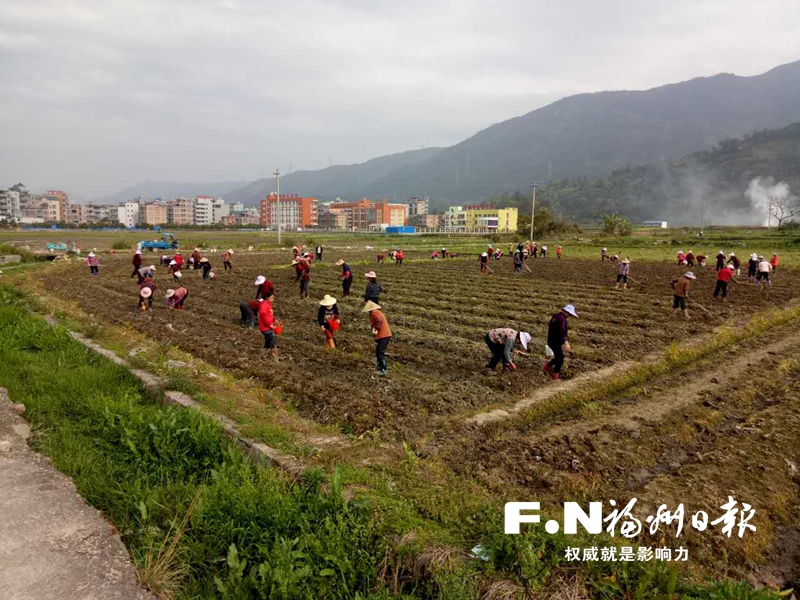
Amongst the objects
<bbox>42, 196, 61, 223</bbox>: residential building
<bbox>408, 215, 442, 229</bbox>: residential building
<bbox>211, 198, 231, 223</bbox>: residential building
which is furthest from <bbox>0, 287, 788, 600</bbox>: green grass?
<bbox>211, 198, 231, 223</bbox>: residential building

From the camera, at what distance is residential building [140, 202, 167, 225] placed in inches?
6654

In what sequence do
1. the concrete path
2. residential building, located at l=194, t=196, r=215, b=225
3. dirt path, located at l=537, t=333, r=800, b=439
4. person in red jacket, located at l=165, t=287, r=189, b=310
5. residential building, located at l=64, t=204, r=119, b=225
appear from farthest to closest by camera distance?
1. residential building, located at l=194, t=196, r=215, b=225
2. residential building, located at l=64, t=204, r=119, b=225
3. person in red jacket, located at l=165, t=287, r=189, b=310
4. dirt path, located at l=537, t=333, r=800, b=439
5. the concrete path

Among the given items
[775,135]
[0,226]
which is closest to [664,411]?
[0,226]

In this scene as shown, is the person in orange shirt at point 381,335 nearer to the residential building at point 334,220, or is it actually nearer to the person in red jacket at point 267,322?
the person in red jacket at point 267,322

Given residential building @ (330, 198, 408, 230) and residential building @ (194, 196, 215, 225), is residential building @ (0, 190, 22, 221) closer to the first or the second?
residential building @ (194, 196, 215, 225)

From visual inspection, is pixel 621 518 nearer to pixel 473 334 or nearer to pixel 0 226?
pixel 473 334

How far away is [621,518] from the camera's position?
17.3 ft

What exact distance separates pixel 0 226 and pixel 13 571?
122 m

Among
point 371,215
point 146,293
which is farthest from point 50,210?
point 146,293

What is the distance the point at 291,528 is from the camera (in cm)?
445

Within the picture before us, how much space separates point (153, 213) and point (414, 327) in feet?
587

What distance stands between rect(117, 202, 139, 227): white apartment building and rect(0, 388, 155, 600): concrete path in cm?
18907

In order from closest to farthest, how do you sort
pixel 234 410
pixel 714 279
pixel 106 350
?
pixel 234 410 < pixel 106 350 < pixel 714 279
